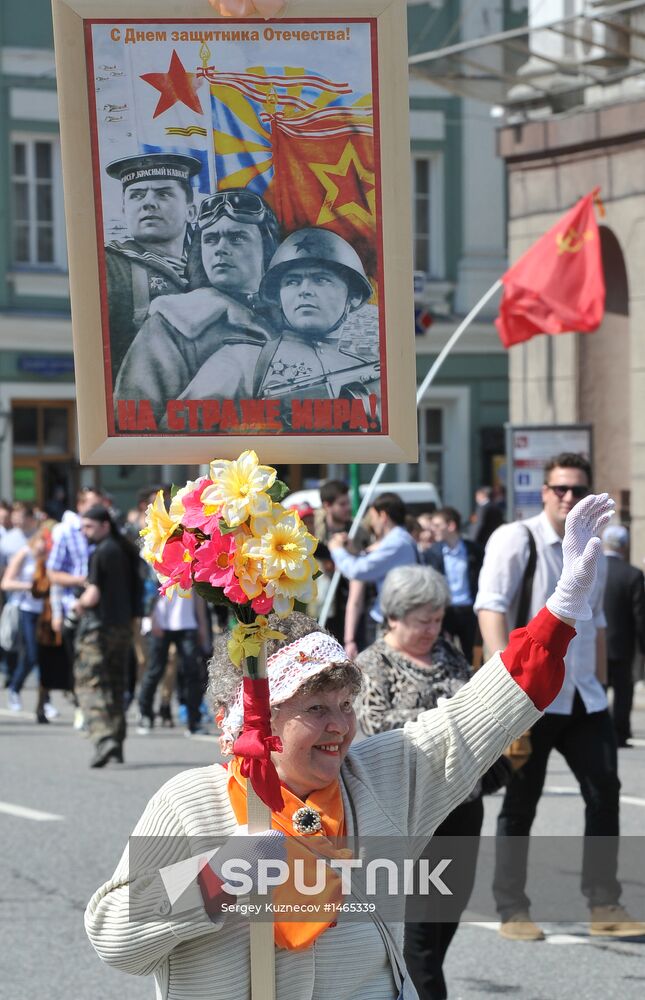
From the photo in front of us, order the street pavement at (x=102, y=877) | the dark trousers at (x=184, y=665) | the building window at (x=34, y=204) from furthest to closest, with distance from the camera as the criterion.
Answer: the building window at (x=34, y=204), the dark trousers at (x=184, y=665), the street pavement at (x=102, y=877)

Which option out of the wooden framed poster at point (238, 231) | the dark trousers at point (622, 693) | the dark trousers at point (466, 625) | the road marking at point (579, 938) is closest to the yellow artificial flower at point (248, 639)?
the wooden framed poster at point (238, 231)

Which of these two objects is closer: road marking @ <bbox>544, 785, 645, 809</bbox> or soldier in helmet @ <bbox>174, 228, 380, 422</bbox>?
soldier in helmet @ <bbox>174, 228, 380, 422</bbox>

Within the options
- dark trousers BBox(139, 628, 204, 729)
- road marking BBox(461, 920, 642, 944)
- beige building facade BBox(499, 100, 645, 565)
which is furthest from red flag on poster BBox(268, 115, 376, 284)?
beige building facade BBox(499, 100, 645, 565)

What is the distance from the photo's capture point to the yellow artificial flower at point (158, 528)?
3.39 meters

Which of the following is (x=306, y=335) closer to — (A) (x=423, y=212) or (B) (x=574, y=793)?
(B) (x=574, y=793)

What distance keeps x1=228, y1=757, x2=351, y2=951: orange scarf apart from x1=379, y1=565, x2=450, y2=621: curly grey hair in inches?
101

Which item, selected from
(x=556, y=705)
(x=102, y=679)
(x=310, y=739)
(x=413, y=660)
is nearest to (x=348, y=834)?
(x=310, y=739)

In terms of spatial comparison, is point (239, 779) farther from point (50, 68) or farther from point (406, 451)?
point (50, 68)

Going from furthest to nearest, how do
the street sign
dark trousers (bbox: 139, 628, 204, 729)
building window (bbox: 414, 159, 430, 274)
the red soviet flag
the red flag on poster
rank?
building window (bbox: 414, 159, 430, 274) → the red soviet flag → the street sign → dark trousers (bbox: 139, 628, 204, 729) → the red flag on poster

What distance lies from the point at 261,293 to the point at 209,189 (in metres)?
0.23

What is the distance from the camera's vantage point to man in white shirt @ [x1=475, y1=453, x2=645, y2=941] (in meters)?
7.07

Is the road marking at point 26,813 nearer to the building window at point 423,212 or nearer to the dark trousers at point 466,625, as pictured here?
the dark trousers at point 466,625

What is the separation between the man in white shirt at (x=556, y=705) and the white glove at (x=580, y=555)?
345cm

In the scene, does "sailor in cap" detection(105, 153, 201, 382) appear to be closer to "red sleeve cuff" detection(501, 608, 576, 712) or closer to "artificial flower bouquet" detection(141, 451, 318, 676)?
"artificial flower bouquet" detection(141, 451, 318, 676)
